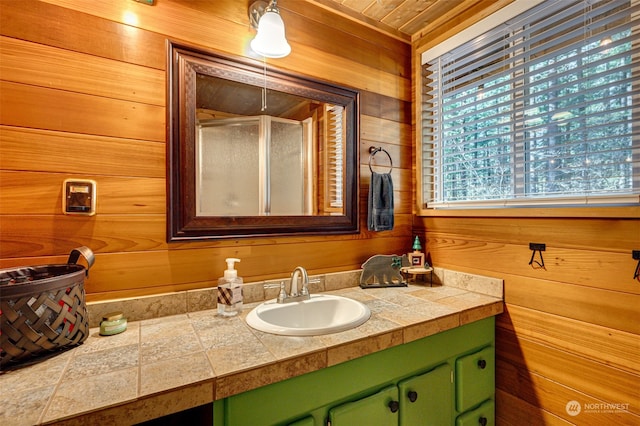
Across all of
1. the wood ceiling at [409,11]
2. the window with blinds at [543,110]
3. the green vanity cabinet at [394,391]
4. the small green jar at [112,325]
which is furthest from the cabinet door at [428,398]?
the wood ceiling at [409,11]

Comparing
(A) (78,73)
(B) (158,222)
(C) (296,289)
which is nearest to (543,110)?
(C) (296,289)

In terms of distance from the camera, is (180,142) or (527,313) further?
(527,313)

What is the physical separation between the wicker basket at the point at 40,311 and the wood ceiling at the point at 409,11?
1494 mm

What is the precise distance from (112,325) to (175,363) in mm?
336

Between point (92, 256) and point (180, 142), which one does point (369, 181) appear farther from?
point (92, 256)

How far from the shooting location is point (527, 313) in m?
1.31

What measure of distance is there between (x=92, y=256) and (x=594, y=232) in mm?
1690

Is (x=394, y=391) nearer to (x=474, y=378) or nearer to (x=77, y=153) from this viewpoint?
(x=474, y=378)

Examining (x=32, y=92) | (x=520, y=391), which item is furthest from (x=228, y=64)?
(x=520, y=391)

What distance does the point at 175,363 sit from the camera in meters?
0.80

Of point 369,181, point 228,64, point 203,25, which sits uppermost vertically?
point 203,25

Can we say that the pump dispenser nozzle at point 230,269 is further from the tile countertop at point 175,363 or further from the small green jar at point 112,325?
the small green jar at point 112,325

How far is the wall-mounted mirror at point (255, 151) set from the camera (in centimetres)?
118

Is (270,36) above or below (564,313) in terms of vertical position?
above
